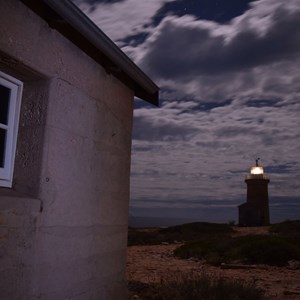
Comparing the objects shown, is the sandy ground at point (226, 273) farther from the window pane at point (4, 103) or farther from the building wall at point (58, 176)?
the window pane at point (4, 103)

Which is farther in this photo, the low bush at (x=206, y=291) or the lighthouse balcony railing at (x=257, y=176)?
the lighthouse balcony railing at (x=257, y=176)

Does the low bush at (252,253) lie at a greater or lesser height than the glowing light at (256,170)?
lesser

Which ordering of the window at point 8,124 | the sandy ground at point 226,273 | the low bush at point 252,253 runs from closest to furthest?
the window at point 8,124 → the sandy ground at point 226,273 → the low bush at point 252,253

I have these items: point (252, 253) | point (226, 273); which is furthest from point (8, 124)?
point (252, 253)

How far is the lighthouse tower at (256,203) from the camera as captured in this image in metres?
33.6

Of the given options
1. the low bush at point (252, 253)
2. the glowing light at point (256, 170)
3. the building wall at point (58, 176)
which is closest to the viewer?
the building wall at point (58, 176)

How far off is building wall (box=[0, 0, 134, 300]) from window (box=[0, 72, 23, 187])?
0.08m

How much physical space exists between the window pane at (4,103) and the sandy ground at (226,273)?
Answer: 5456 mm

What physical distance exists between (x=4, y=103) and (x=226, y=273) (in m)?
9.09

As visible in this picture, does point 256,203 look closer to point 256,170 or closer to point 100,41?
point 256,170

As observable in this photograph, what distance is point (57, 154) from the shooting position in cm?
406

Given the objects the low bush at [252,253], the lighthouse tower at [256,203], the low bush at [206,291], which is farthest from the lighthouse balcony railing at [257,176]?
the low bush at [206,291]

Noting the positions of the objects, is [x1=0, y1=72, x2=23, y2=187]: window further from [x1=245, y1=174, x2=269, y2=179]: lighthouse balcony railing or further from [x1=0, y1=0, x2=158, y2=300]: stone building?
[x1=245, y1=174, x2=269, y2=179]: lighthouse balcony railing

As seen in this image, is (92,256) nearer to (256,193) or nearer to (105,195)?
(105,195)
